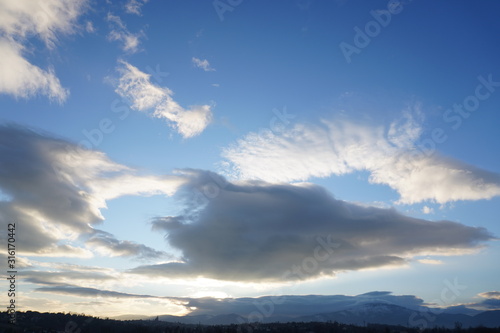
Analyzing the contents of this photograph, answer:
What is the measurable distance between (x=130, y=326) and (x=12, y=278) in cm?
10797

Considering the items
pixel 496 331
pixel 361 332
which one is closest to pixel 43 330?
pixel 361 332

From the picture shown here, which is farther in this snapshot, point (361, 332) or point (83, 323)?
point (361, 332)

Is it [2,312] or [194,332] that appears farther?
[194,332]

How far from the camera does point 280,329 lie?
17350 cm

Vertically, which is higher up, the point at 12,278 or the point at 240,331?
the point at 12,278

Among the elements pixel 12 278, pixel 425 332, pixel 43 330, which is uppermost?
pixel 12 278

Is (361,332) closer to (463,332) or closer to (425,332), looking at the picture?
(425,332)

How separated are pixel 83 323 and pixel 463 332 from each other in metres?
175

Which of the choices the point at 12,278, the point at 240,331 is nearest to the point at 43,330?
the point at 12,278

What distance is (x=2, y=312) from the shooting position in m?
142

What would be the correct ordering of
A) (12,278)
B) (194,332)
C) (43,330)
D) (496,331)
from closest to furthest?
1. (12,278)
2. (43,330)
3. (496,331)
4. (194,332)

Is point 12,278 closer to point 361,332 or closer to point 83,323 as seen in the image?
point 83,323

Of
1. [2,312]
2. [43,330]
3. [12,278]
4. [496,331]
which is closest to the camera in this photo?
[12,278]

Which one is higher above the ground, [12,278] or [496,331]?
[12,278]
